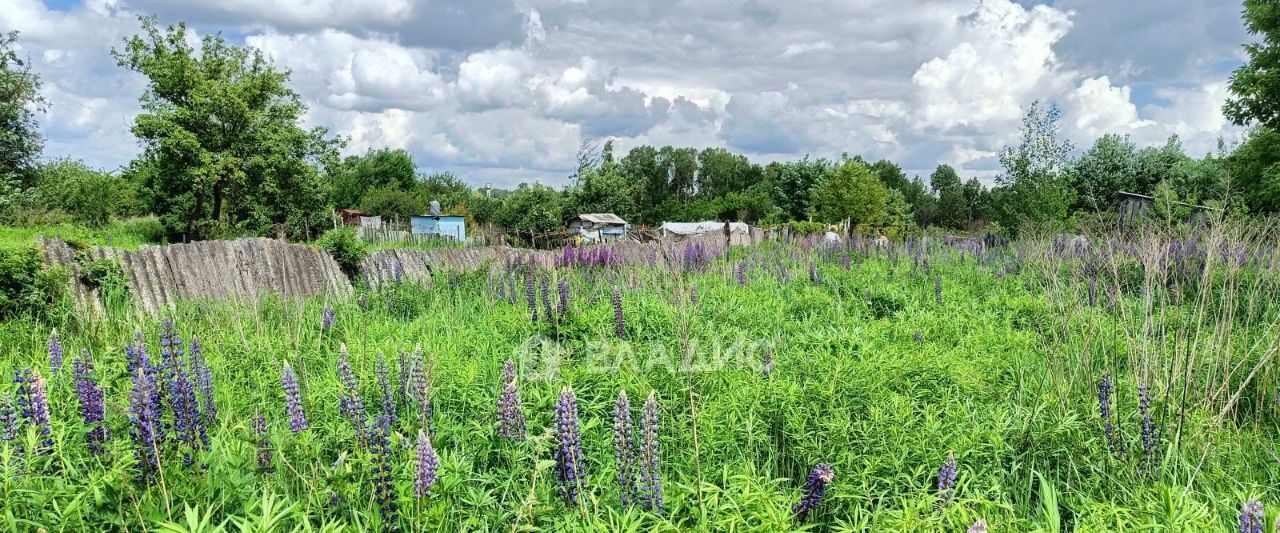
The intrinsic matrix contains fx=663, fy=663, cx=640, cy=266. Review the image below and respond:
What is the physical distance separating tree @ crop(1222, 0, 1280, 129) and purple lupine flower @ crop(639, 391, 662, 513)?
90.5ft

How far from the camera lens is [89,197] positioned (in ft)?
111

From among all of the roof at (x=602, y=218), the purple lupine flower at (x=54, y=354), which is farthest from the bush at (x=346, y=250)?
the roof at (x=602, y=218)

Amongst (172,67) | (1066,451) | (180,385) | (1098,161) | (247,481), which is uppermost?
(172,67)

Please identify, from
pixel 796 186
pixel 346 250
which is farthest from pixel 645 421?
pixel 796 186

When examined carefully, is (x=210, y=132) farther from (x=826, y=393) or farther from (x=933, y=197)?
(x=933, y=197)

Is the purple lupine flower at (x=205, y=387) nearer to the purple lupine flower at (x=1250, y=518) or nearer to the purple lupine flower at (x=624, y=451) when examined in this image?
the purple lupine flower at (x=624, y=451)

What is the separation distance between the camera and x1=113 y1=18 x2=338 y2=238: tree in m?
28.1

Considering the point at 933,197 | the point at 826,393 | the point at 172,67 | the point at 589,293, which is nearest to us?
the point at 826,393

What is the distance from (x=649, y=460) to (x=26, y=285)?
23.1 ft

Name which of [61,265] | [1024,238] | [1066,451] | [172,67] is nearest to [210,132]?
[172,67]

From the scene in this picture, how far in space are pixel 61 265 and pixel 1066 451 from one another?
8796mm

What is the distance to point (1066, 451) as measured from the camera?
11.7 feet

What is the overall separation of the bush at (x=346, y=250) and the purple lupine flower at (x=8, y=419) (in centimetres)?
755

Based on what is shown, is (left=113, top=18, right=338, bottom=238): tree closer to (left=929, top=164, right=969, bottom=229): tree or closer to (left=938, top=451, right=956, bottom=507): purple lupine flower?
(left=938, top=451, right=956, bottom=507): purple lupine flower
